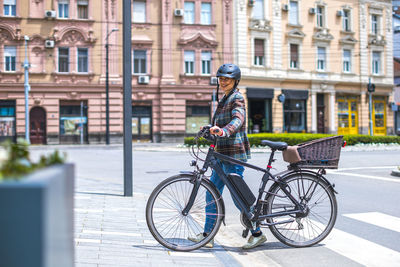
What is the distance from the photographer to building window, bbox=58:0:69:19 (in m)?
29.5

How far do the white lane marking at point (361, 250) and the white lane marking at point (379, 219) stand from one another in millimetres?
687

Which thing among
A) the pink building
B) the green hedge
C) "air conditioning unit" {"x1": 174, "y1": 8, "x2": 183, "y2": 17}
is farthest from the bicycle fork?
"air conditioning unit" {"x1": 174, "y1": 8, "x2": 183, "y2": 17}

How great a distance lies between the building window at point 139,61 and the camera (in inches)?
1202

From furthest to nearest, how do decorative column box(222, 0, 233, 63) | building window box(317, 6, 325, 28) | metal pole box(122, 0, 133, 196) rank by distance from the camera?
building window box(317, 6, 325, 28), decorative column box(222, 0, 233, 63), metal pole box(122, 0, 133, 196)

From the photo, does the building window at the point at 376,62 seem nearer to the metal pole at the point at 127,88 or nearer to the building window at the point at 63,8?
the building window at the point at 63,8

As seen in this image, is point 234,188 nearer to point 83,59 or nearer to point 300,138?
point 300,138

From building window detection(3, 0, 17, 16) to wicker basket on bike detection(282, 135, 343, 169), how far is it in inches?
1138

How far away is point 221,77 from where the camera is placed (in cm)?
449

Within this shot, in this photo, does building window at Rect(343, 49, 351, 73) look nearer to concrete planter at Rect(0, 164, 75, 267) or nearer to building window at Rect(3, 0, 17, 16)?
building window at Rect(3, 0, 17, 16)

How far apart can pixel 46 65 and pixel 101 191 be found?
23.1m

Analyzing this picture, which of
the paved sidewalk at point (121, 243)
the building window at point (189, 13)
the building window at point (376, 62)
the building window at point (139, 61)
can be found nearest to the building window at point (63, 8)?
the building window at point (139, 61)

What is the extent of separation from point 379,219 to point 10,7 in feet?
94.8

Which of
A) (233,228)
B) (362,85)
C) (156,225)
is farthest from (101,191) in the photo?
(362,85)

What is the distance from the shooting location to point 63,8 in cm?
2953
